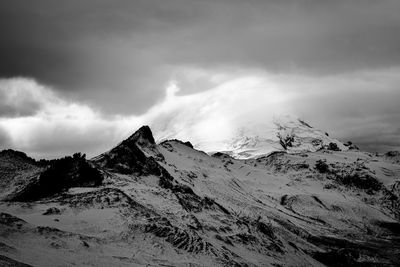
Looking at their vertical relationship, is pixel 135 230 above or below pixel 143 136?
below

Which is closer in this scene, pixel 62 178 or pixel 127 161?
pixel 62 178

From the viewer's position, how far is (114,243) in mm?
73875

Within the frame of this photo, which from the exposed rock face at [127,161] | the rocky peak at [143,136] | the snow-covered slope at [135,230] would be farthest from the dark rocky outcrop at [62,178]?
the rocky peak at [143,136]

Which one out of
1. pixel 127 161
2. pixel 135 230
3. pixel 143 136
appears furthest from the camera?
pixel 143 136

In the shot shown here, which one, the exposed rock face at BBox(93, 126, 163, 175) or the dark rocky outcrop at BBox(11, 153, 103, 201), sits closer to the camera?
the dark rocky outcrop at BBox(11, 153, 103, 201)

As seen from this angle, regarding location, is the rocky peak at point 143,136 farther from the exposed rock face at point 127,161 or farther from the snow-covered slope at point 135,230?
the snow-covered slope at point 135,230

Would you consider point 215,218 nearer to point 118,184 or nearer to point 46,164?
point 118,184

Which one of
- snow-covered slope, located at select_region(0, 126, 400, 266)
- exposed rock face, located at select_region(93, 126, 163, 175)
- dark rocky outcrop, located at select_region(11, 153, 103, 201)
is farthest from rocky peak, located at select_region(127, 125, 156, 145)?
dark rocky outcrop, located at select_region(11, 153, 103, 201)

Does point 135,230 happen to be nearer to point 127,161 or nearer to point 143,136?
point 127,161

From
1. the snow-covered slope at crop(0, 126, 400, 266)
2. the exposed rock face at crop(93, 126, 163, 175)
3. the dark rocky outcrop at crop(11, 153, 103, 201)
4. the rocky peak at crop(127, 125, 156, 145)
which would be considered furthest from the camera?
the rocky peak at crop(127, 125, 156, 145)

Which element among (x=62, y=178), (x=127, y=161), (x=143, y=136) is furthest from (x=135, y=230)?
(x=143, y=136)

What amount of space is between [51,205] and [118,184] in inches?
810

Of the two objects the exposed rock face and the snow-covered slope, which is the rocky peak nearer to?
the exposed rock face

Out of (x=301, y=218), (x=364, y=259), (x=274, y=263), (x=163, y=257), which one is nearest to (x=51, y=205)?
(x=163, y=257)
